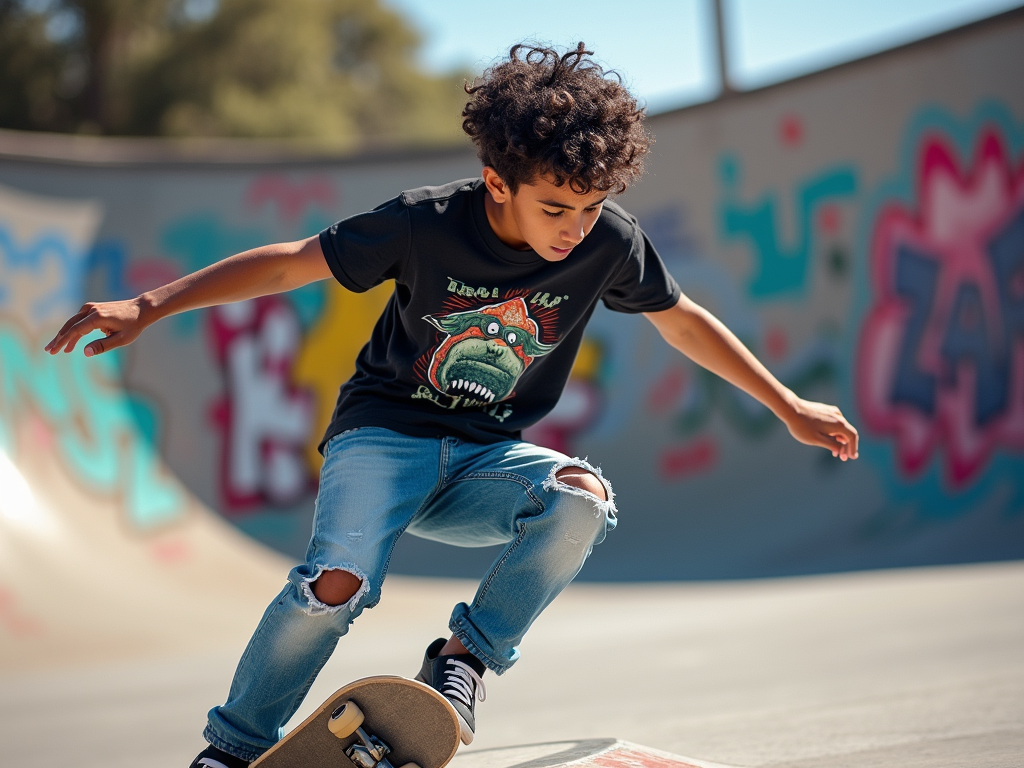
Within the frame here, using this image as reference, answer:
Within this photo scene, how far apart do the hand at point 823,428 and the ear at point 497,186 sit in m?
0.95

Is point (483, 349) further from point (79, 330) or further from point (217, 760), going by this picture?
point (217, 760)

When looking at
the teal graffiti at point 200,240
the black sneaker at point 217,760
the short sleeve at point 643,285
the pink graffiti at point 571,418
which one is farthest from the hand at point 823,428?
the teal graffiti at point 200,240

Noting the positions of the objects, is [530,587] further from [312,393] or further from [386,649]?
[312,393]

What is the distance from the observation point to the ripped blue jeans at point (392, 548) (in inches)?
87.7

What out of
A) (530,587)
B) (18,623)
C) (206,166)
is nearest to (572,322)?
(530,587)

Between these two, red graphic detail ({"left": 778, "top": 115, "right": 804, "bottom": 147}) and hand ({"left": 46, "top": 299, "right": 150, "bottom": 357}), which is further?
red graphic detail ({"left": 778, "top": 115, "right": 804, "bottom": 147})

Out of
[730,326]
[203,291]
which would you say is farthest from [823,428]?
[730,326]

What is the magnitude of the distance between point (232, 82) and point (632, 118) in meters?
27.1

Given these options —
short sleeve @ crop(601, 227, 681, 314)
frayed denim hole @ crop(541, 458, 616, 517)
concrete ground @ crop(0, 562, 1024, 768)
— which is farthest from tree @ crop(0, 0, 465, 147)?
frayed denim hole @ crop(541, 458, 616, 517)

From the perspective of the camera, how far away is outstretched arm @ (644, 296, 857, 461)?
266 centimetres

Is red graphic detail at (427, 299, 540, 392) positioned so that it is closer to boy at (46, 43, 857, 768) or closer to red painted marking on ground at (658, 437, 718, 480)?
boy at (46, 43, 857, 768)

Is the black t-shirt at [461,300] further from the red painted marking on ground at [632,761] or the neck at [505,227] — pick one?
the red painted marking on ground at [632,761]

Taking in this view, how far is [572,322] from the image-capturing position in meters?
2.59

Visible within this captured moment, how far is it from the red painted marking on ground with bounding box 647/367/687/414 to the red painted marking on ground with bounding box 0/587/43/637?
210 inches
